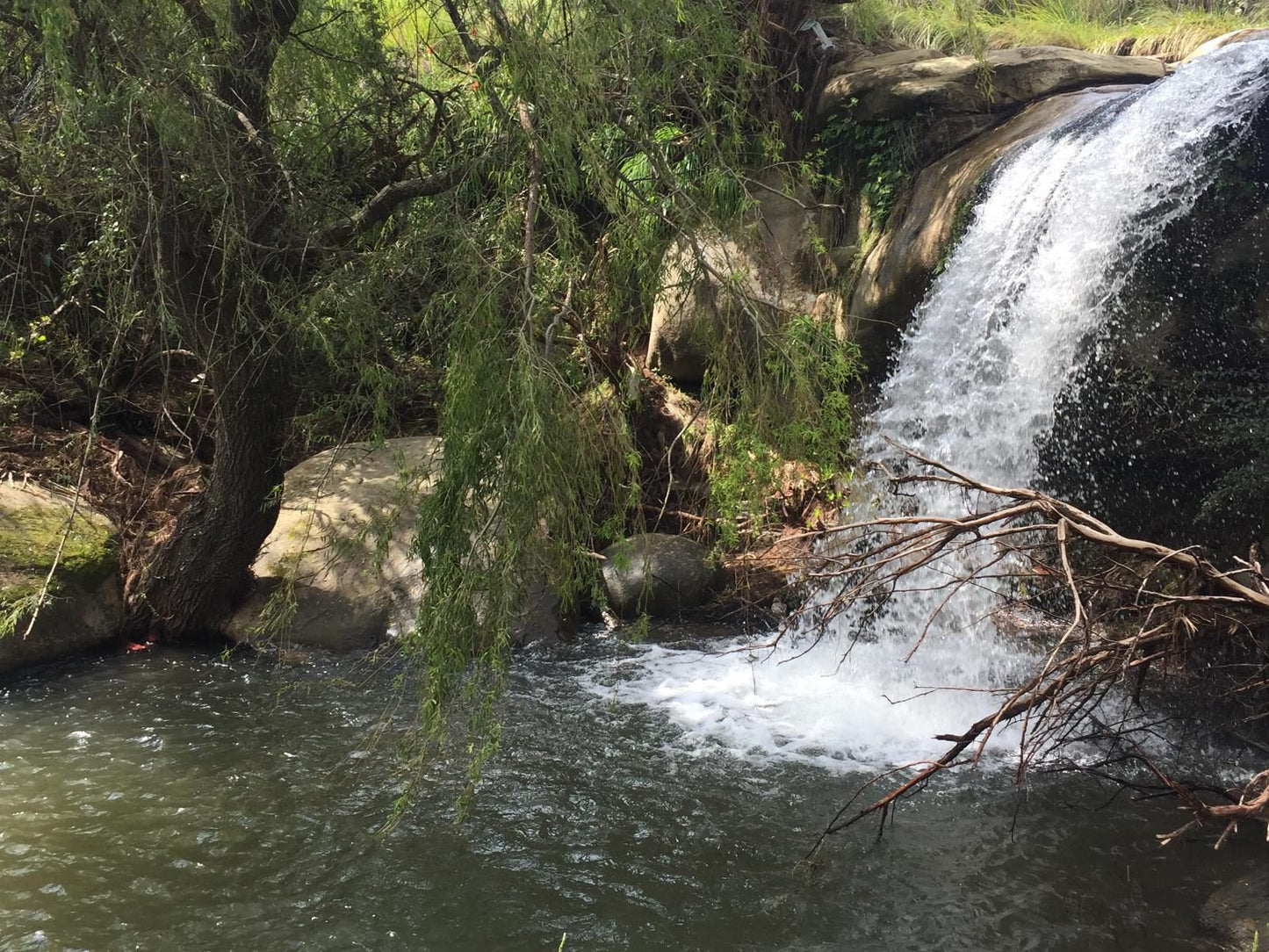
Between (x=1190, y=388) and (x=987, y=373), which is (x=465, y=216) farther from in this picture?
(x=1190, y=388)

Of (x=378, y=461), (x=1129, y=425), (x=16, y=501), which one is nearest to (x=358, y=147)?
(x=378, y=461)

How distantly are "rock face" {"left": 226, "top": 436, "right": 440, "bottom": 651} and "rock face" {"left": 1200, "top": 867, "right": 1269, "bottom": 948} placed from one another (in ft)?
15.3

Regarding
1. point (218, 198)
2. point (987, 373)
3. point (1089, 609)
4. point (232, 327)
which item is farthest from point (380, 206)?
point (1089, 609)

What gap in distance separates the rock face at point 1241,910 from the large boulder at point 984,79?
6.57m

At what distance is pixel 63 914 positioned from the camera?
3580mm

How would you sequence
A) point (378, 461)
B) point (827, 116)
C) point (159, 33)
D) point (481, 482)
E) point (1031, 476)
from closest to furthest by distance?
point (481, 482)
point (159, 33)
point (1031, 476)
point (378, 461)
point (827, 116)

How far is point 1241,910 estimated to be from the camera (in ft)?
11.7

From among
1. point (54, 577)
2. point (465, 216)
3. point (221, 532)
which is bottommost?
point (54, 577)

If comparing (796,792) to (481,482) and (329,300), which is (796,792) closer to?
(481,482)

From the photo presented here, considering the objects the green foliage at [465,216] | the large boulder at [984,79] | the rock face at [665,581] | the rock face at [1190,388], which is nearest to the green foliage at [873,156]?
the large boulder at [984,79]

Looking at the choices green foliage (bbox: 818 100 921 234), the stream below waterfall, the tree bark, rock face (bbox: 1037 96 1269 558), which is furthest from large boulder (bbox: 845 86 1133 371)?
the tree bark

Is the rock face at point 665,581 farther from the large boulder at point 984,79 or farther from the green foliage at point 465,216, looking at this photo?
the large boulder at point 984,79

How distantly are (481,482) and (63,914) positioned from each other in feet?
6.96

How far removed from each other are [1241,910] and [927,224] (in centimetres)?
552
